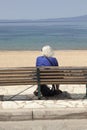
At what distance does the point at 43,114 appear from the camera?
22.2 ft

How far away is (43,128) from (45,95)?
1829mm

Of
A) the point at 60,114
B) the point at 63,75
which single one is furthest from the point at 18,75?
the point at 60,114

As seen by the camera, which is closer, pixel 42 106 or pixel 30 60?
pixel 42 106

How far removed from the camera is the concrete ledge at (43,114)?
673 cm

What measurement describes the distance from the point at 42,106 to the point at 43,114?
0.39m

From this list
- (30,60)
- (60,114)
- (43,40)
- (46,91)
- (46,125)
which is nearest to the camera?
(46,125)

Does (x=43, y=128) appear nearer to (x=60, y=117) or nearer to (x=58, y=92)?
(x=60, y=117)

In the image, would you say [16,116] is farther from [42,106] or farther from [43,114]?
[42,106]

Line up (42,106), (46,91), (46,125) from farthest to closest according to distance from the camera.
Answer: (46,91) < (42,106) < (46,125)

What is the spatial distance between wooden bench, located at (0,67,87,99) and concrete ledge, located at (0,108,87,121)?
1.01m

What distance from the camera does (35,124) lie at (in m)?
6.48

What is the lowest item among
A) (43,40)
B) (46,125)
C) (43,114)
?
(46,125)

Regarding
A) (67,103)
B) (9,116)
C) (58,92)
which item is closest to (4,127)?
(9,116)

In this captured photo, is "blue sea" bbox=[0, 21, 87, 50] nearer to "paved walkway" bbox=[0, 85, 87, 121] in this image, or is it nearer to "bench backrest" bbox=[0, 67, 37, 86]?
"paved walkway" bbox=[0, 85, 87, 121]
